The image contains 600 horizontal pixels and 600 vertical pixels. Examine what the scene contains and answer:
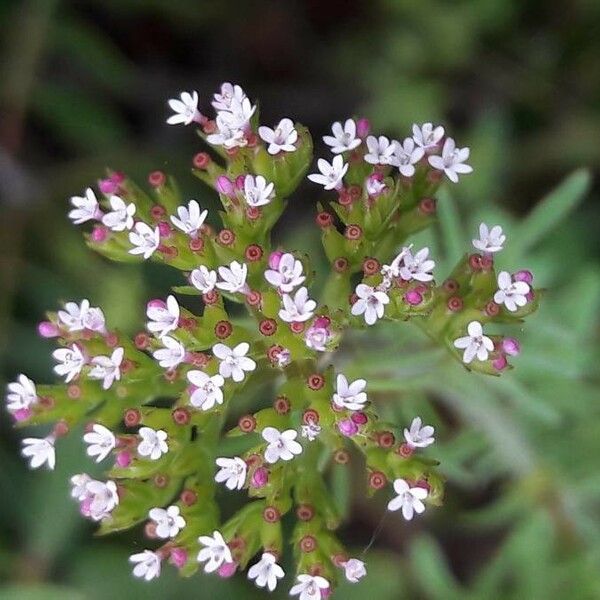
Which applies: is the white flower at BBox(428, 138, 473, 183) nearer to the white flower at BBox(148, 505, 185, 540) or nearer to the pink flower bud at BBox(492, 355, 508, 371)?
the pink flower bud at BBox(492, 355, 508, 371)

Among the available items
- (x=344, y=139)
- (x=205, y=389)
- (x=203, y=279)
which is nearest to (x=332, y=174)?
(x=344, y=139)

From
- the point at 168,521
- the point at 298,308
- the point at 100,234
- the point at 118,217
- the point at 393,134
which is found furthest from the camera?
the point at 393,134

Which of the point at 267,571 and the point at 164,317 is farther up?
the point at 164,317

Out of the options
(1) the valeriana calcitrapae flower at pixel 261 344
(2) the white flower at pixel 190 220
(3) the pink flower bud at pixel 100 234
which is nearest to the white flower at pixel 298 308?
(1) the valeriana calcitrapae flower at pixel 261 344

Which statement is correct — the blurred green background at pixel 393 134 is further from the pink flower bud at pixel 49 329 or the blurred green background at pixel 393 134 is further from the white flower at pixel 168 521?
the pink flower bud at pixel 49 329

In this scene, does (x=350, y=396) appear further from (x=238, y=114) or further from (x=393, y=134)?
(x=393, y=134)

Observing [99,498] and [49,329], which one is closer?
[99,498]

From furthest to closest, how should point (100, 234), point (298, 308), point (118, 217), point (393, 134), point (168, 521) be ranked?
point (393, 134) < point (100, 234) < point (118, 217) < point (168, 521) < point (298, 308)

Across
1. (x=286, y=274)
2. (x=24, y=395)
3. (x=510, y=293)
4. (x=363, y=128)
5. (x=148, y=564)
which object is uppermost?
(x=363, y=128)
